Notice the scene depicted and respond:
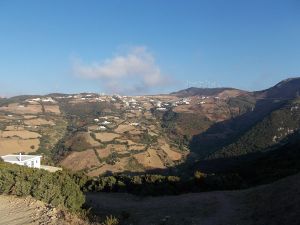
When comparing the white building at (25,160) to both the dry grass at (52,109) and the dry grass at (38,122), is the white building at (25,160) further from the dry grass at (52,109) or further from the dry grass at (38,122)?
the dry grass at (52,109)

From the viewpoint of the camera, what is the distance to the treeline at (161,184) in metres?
28.5

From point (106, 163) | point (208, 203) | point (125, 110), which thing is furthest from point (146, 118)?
point (208, 203)

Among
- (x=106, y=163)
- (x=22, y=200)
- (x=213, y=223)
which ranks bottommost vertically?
(x=106, y=163)

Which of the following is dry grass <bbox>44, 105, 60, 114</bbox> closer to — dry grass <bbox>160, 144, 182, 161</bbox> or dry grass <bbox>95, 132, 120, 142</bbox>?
dry grass <bbox>95, 132, 120, 142</bbox>

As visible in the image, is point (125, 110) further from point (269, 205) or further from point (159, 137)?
point (269, 205)

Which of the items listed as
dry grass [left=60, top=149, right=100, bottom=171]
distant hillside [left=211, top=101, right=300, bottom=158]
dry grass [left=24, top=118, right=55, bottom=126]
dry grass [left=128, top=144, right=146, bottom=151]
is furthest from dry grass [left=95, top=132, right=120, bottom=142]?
distant hillside [left=211, top=101, right=300, bottom=158]

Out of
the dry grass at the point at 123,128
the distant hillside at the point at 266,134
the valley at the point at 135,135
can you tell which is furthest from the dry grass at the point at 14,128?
the distant hillside at the point at 266,134

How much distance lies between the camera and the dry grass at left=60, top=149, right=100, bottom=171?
87.9m

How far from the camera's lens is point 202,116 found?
511 feet

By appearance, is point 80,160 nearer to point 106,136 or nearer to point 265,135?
A: point 106,136

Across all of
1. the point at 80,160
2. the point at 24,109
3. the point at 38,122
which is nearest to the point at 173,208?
the point at 80,160

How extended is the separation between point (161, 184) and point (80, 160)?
63.4 m

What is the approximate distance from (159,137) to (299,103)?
1661 inches

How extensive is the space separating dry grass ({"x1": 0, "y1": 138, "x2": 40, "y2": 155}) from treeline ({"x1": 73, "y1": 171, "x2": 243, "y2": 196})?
62.7 m
